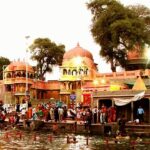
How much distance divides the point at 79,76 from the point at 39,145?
132 feet

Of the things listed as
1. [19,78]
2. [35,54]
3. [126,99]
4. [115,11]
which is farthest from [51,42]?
[126,99]

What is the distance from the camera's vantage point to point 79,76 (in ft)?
215

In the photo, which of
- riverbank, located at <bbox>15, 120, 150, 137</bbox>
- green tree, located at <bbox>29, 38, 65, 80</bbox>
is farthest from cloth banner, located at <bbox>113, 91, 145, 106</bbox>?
green tree, located at <bbox>29, 38, 65, 80</bbox>

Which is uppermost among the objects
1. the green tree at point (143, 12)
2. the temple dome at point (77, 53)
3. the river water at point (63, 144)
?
the green tree at point (143, 12)

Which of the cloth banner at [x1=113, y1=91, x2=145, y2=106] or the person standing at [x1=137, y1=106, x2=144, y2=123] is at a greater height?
the cloth banner at [x1=113, y1=91, x2=145, y2=106]

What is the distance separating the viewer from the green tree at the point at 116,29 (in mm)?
53938

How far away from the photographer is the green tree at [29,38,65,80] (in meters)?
75.9

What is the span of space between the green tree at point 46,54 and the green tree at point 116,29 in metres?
19.6

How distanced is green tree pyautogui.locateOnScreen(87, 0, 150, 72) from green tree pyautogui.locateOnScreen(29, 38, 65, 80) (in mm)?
19591

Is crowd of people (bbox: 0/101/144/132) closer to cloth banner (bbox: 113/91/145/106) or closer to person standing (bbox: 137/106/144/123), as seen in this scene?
person standing (bbox: 137/106/144/123)

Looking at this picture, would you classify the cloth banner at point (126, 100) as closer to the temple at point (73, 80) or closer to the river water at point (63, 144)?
the river water at point (63, 144)

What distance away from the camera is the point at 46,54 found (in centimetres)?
7644

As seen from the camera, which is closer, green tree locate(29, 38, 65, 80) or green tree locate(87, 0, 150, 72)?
green tree locate(87, 0, 150, 72)

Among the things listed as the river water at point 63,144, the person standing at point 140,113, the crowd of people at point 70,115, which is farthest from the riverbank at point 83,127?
the river water at point 63,144
